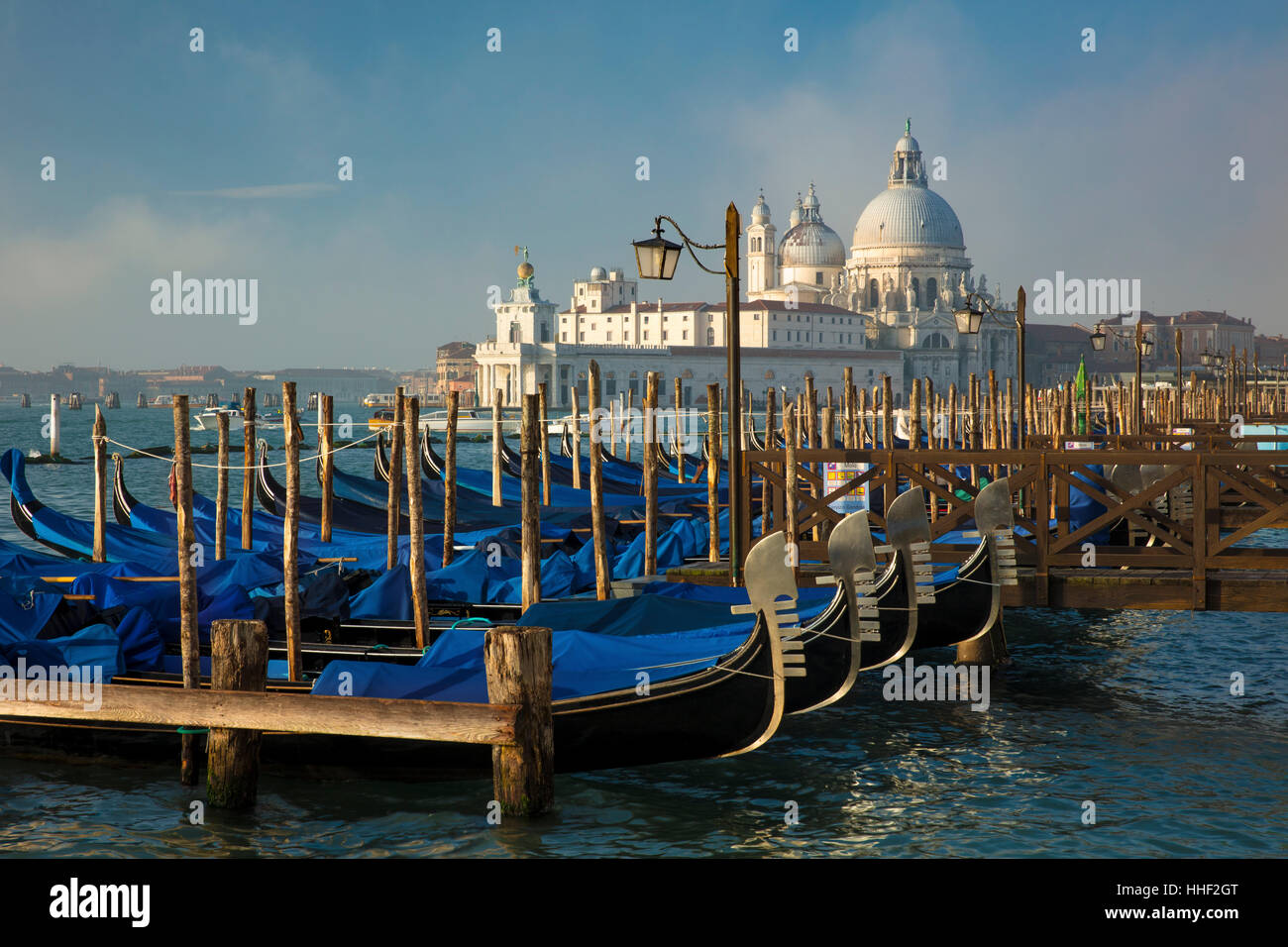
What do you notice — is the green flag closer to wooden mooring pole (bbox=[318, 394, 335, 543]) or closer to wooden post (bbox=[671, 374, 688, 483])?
wooden post (bbox=[671, 374, 688, 483])

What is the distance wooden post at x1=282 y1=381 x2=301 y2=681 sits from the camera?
577cm

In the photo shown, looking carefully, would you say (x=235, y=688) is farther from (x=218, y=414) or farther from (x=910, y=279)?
(x=910, y=279)

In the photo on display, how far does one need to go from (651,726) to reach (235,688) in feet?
4.81

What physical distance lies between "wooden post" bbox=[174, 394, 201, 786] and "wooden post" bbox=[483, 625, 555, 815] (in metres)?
1.39

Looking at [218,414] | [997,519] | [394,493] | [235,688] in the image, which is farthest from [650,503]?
[218,414]

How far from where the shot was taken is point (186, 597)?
5613 millimetres

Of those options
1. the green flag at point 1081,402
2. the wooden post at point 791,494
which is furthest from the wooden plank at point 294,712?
the green flag at point 1081,402

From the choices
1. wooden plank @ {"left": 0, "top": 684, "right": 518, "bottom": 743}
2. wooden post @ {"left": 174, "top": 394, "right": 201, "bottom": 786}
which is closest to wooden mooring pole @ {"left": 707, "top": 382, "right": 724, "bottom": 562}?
wooden post @ {"left": 174, "top": 394, "right": 201, "bottom": 786}

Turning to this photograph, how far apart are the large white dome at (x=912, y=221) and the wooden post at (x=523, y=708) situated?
69297mm

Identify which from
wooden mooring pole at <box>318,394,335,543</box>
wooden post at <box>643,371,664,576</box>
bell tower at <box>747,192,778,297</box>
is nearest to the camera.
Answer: wooden post at <box>643,371,664,576</box>

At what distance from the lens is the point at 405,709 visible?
14.3 feet

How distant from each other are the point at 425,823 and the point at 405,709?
0.63m
